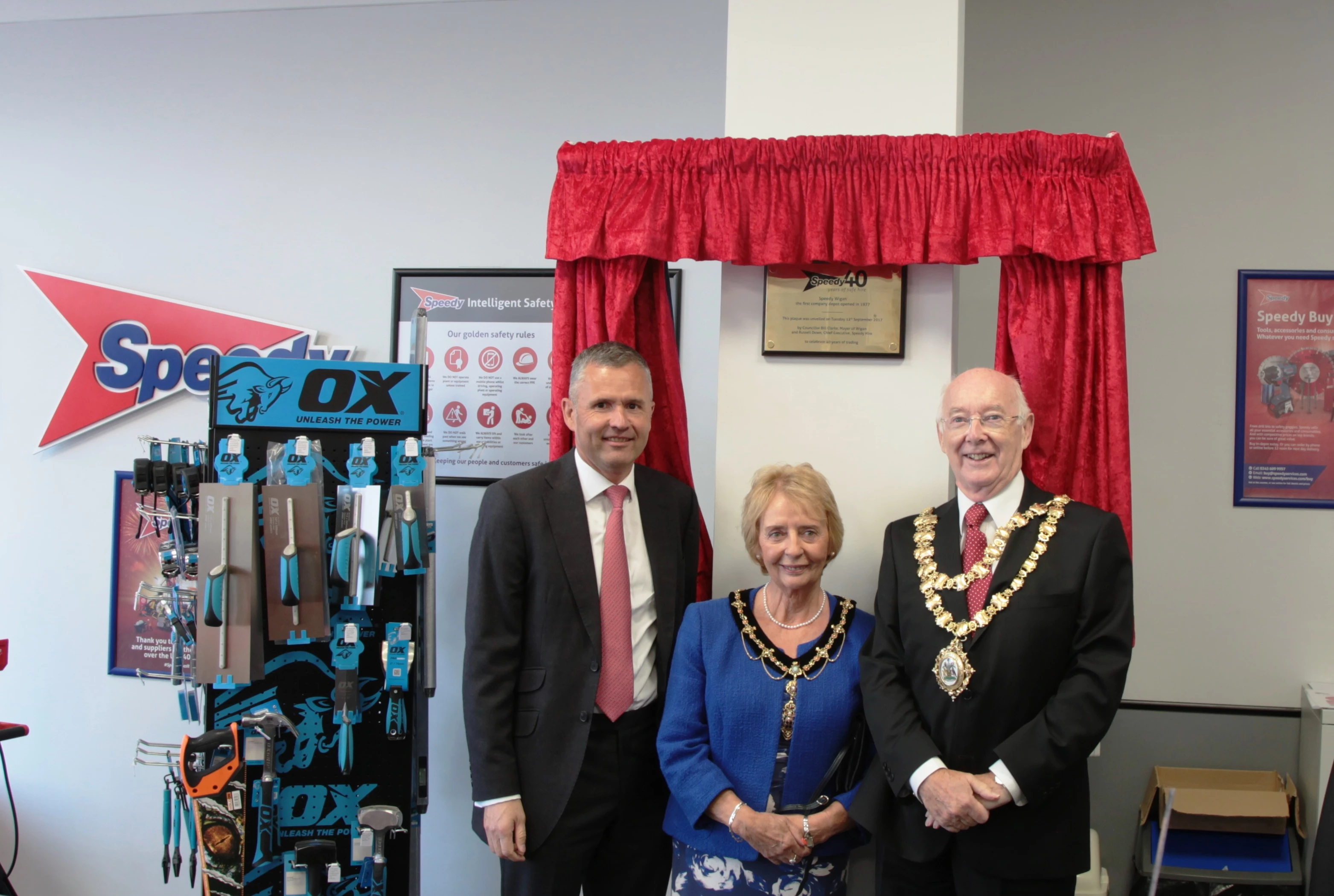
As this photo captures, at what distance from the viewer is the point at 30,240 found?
11.4ft

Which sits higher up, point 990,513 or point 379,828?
point 990,513

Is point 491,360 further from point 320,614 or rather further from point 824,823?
point 824,823

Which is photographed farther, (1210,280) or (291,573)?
(1210,280)

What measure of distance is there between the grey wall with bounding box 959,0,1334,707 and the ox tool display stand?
2.43 m

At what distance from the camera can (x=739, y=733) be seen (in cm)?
184

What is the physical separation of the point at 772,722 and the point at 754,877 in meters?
0.33

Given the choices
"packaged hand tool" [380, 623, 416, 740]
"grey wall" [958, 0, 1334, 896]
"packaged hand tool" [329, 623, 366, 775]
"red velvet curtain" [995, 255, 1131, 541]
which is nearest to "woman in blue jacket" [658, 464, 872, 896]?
"red velvet curtain" [995, 255, 1131, 541]

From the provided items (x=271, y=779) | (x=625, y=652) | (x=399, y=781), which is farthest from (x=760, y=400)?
(x=271, y=779)

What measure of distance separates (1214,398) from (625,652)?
231cm

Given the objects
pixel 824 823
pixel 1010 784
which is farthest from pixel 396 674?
pixel 1010 784

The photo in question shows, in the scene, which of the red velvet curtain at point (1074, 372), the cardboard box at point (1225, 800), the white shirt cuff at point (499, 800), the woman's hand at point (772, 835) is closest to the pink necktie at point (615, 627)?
the white shirt cuff at point (499, 800)

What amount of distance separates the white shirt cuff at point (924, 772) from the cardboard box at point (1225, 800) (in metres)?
1.58

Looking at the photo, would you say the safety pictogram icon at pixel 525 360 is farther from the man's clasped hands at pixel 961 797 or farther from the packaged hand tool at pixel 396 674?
the man's clasped hands at pixel 961 797

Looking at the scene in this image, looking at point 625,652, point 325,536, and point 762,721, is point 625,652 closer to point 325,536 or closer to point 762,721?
point 762,721
